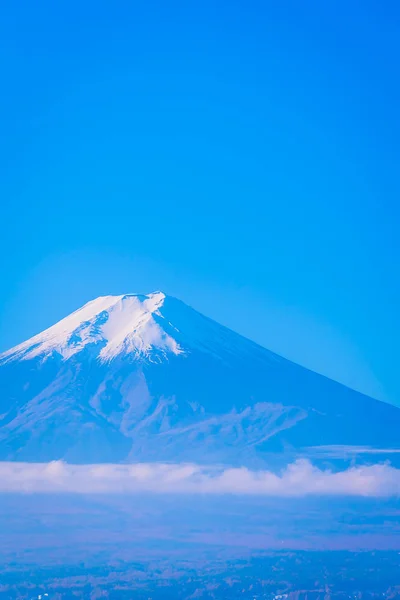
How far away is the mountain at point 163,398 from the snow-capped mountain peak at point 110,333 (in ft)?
0.32

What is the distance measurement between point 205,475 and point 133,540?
7.31 m

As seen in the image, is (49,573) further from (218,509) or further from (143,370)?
(143,370)

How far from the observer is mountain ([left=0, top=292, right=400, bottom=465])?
66.9 m

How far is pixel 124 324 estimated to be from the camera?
3041 inches

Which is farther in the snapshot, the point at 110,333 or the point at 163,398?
the point at 110,333

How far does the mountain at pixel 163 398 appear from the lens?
66.9m

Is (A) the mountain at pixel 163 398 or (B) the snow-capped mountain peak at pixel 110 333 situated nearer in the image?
(A) the mountain at pixel 163 398

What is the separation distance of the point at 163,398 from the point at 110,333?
8.07 m

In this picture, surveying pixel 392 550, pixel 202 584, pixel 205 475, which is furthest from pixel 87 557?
pixel 392 550

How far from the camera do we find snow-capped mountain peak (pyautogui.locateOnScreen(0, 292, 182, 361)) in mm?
74562

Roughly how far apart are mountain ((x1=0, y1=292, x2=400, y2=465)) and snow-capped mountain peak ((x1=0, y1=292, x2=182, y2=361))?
0.10 metres

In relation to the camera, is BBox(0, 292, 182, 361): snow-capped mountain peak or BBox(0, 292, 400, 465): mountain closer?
BBox(0, 292, 400, 465): mountain

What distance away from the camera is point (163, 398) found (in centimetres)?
7069

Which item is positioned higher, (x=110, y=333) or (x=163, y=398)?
(x=110, y=333)
